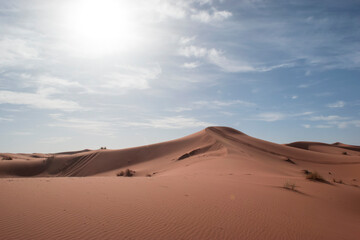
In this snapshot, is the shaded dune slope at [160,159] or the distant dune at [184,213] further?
the shaded dune slope at [160,159]

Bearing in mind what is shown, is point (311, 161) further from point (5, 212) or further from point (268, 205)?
point (5, 212)

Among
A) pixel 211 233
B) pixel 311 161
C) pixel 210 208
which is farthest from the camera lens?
pixel 311 161

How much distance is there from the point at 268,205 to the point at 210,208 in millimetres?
1958

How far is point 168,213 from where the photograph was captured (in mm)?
5406

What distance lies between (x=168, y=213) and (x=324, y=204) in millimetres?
5732

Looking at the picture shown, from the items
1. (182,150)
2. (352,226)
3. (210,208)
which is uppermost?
(182,150)

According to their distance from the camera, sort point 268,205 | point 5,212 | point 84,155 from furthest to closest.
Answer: point 84,155
point 268,205
point 5,212

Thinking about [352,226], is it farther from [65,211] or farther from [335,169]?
[335,169]

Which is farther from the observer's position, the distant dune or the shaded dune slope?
the shaded dune slope

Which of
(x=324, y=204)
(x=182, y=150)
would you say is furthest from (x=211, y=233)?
(x=182, y=150)

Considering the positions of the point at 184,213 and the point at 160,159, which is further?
the point at 160,159

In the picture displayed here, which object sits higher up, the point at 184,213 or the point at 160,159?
the point at 160,159

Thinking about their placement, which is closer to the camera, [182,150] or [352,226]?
[352,226]

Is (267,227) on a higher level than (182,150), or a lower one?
lower
